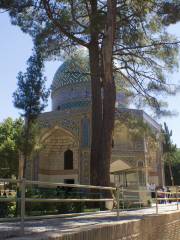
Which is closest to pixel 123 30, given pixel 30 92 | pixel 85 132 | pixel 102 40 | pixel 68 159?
pixel 102 40

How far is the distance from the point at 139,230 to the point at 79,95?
19888 mm

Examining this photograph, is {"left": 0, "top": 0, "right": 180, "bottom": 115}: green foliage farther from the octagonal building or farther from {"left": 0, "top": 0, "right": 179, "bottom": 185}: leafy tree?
the octagonal building

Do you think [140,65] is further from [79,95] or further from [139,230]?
[79,95]

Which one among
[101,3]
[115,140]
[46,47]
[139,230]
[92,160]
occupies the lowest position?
[139,230]

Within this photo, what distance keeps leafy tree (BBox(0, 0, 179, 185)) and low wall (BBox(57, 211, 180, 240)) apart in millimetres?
3256

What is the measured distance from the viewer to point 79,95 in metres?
24.5

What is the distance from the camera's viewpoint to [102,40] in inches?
385

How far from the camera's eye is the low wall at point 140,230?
3.57 meters

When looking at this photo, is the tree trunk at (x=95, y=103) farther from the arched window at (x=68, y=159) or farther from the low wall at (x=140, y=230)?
the arched window at (x=68, y=159)

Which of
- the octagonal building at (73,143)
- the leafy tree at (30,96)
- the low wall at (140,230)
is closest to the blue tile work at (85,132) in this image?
the octagonal building at (73,143)

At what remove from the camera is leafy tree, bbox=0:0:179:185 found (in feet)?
32.1

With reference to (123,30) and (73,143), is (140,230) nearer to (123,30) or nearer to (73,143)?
(123,30)

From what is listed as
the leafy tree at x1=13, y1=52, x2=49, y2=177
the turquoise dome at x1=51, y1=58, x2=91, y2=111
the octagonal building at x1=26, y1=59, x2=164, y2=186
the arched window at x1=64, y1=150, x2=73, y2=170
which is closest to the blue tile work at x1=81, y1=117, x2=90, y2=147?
the octagonal building at x1=26, y1=59, x2=164, y2=186

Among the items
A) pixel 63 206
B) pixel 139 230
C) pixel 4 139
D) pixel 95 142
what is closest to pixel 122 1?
pixel 95 142
